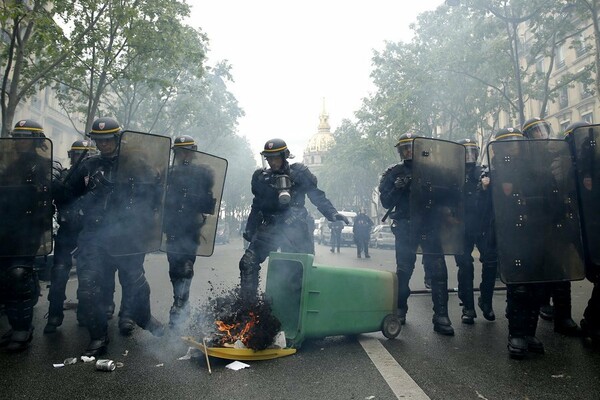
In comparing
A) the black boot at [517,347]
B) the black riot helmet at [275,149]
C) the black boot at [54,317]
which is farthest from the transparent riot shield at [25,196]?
the black boot at [517,347]

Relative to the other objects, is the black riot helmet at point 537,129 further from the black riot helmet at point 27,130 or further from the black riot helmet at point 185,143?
the black riot helmet at point 27,130

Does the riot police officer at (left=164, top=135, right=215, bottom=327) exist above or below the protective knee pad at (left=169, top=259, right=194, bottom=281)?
above

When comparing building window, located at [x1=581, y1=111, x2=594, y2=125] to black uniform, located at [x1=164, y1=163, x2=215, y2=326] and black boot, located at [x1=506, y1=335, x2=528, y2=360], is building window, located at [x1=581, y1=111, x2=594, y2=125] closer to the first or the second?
black boot, located at [x1=506, y1=335, x2=528, y2=360]

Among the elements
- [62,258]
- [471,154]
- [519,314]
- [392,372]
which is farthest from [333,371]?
[471,154]

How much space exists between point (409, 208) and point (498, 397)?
7.43 feet

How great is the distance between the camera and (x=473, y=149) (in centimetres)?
572

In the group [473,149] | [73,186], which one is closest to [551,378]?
[473,149]

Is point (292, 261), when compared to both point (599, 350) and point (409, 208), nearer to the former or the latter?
point (409, 208)

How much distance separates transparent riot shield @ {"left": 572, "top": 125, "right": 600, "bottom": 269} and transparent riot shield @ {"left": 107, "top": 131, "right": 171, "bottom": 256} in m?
3.57

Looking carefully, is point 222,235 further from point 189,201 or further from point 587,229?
point 587,229

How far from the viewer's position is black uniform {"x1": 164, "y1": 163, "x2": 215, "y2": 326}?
486 centimetres

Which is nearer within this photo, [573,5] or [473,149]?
[473,149]

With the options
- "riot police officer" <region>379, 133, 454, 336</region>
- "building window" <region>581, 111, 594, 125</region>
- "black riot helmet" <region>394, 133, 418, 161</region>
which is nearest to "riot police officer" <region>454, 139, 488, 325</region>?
"riot police officer" <region>379, 133, 454, 336</region>

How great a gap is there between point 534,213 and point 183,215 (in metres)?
3.29
